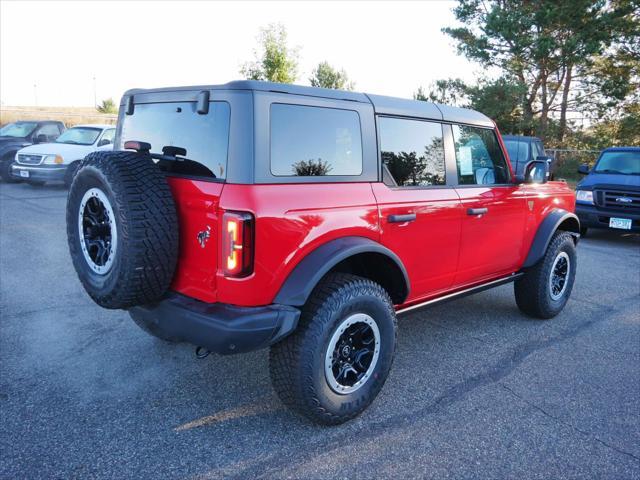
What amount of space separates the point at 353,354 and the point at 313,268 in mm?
671

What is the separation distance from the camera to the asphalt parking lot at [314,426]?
248 cm

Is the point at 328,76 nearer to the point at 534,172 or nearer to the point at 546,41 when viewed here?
the point at 546,41

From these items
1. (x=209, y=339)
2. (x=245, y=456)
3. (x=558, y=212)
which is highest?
(x=558, y=212)

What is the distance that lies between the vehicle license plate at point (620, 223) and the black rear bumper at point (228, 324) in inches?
312

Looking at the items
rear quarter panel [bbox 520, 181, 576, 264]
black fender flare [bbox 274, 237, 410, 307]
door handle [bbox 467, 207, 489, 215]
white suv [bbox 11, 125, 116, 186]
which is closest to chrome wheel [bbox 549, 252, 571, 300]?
rear quarter panel [bbox 520, 181, 576, 264]

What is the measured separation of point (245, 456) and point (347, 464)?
1.72 ft

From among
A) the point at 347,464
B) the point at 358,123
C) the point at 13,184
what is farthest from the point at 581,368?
the point at 13,184

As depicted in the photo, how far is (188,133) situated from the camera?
9.07ft

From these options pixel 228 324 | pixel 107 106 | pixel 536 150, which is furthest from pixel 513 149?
pixel 107 106

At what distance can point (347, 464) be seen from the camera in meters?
Result: 2.48

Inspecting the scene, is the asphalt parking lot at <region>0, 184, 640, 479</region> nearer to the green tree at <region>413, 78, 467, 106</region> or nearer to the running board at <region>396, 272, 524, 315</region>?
the running board at <region>396, 272, 524, 315</region>

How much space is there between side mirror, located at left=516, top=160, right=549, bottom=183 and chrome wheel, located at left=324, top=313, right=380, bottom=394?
213cm

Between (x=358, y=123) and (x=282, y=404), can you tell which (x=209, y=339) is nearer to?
(x=282, y=404)

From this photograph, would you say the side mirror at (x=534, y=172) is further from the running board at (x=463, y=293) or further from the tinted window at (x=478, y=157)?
the running board at (x=463, y=293)
